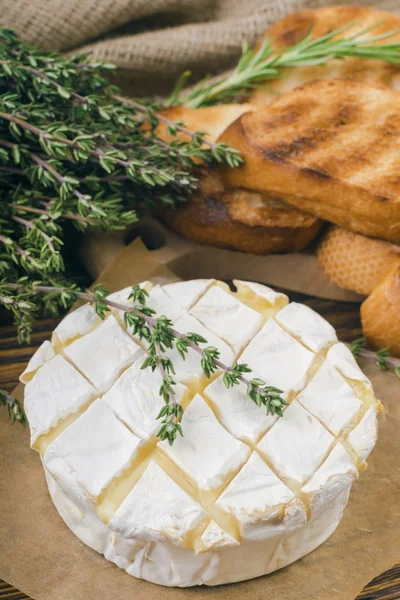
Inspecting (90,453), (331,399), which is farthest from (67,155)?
(331,399)

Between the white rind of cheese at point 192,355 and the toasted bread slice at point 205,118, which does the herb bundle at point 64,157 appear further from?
the white rind of cheese at point 192,355

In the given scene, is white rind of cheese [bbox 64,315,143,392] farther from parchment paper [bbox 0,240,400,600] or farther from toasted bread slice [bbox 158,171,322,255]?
toasted bread slice [bbox 158,171,322,255]

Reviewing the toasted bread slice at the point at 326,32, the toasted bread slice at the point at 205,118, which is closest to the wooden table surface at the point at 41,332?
the toasted bread slice at the point at 205,118

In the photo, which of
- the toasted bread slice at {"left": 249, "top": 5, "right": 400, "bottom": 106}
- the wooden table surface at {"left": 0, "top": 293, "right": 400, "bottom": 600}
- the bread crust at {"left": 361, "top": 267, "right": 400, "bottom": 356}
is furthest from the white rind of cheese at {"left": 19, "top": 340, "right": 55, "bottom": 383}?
the toasted bread slice at {"left": 249, "top": 5, "right": 400, "bottom": 106}

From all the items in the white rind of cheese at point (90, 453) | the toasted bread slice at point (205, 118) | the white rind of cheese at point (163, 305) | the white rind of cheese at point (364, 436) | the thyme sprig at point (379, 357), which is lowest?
the thyme sprig at point (379, 357)

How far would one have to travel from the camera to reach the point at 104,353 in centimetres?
155

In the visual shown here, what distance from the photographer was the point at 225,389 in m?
1.47

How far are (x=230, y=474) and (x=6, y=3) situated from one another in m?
1.78

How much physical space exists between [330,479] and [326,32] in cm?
164

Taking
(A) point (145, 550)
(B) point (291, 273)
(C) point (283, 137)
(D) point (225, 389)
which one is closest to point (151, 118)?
(C) point (283, 137)

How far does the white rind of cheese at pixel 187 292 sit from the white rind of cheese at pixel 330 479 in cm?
55

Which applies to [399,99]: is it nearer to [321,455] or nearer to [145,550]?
[321,455]

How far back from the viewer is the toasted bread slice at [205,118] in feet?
6.80

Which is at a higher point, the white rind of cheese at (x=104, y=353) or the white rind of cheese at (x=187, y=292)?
the white rind of cheese at (x=104, y=353)
